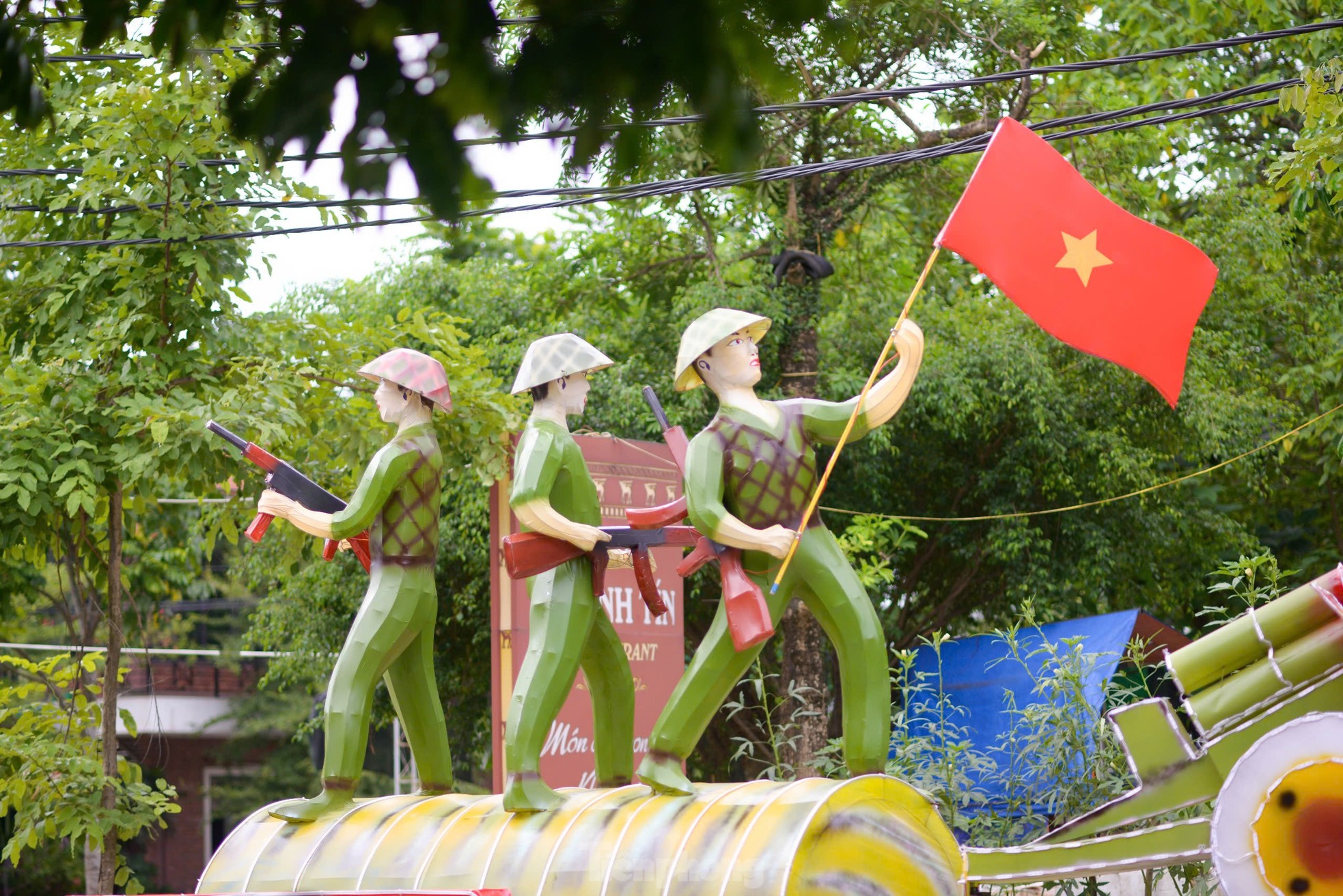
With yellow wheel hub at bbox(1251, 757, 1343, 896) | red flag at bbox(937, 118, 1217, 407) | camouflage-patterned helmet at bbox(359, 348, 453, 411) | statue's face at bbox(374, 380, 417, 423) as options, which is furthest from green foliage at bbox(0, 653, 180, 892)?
yellow wheel hub at bbox(1251, 757, 1343, 896)

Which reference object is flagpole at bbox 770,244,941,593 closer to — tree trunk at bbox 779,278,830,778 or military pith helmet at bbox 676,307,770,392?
military pith helmet at bbox 676,307,770,392

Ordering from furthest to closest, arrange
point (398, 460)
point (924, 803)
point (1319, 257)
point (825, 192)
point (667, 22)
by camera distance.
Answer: point (1319, 257)
point (825, 192)
point (398, 460)
point (924, 803)
point (667, 22)

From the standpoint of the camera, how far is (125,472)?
28.9 feet

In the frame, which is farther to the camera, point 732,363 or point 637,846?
point 732,363

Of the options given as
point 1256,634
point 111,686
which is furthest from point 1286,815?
point 111,686

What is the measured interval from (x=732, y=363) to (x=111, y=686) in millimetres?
4853

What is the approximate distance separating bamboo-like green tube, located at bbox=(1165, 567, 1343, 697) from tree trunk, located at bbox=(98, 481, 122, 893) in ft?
20.1

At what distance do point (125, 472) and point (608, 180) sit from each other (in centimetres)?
663

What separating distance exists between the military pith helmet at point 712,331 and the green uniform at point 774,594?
32 cm

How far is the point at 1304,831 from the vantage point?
5.01 m

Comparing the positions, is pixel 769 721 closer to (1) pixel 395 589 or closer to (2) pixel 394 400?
(1) pixel 395 589

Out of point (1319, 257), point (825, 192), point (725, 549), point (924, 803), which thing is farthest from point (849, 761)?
point (1319, 257)

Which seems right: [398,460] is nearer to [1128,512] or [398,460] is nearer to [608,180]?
[608,180]

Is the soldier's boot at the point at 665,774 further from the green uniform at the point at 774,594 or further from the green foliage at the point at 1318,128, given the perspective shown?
the green foliage at the point at 1318,128
